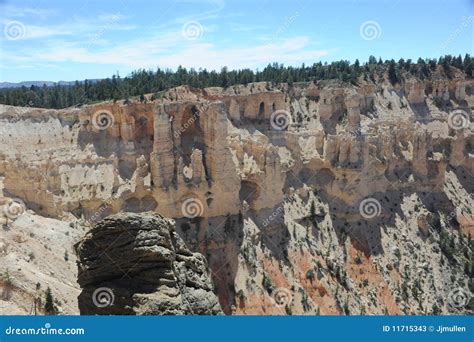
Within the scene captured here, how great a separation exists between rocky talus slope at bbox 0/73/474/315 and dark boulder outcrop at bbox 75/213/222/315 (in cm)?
423

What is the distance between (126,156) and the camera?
142 ft

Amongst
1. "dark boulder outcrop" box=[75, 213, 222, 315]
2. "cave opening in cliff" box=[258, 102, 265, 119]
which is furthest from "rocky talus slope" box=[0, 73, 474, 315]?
"dark boulder outcrop" box=[75, 213, 222, 315]

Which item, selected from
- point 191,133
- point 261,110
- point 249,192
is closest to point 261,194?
point 249,192

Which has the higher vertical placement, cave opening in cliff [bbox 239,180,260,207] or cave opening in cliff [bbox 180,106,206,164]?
cave opening in cliff [bbox 180,106,206,164]

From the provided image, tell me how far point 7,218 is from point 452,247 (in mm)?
43516

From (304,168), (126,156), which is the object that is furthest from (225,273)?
(304,168)

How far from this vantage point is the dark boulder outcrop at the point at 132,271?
1728cm

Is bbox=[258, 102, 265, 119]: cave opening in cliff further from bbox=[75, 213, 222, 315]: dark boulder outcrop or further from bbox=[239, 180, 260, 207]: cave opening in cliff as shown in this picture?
bbox=[75, 213, 222, 315]: dark boulder outcrop

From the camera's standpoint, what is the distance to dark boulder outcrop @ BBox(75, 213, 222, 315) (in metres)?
17.3

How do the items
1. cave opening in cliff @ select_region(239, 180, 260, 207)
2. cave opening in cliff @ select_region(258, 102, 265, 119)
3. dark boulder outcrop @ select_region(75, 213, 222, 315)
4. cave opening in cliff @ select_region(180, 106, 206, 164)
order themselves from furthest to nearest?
1. cave opening in cliff @ select_region(258, 102, 265, 119)
2. cave opening in cliff @ select_region(239, 180, 260, 207)
3. cave opening in cliff @ select_region(180, 106, 206, 164)
4. dark boulder outcrop @ select_region(75, 213, 222, 315)

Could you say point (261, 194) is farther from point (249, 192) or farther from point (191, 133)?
point (191, 133)

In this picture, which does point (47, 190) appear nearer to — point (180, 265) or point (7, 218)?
point (7, 218)

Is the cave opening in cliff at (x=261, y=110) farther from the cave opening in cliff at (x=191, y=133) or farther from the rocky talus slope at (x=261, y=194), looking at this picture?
the cave opening in cliff at (x=191, y=133)

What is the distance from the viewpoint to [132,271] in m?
17.8
